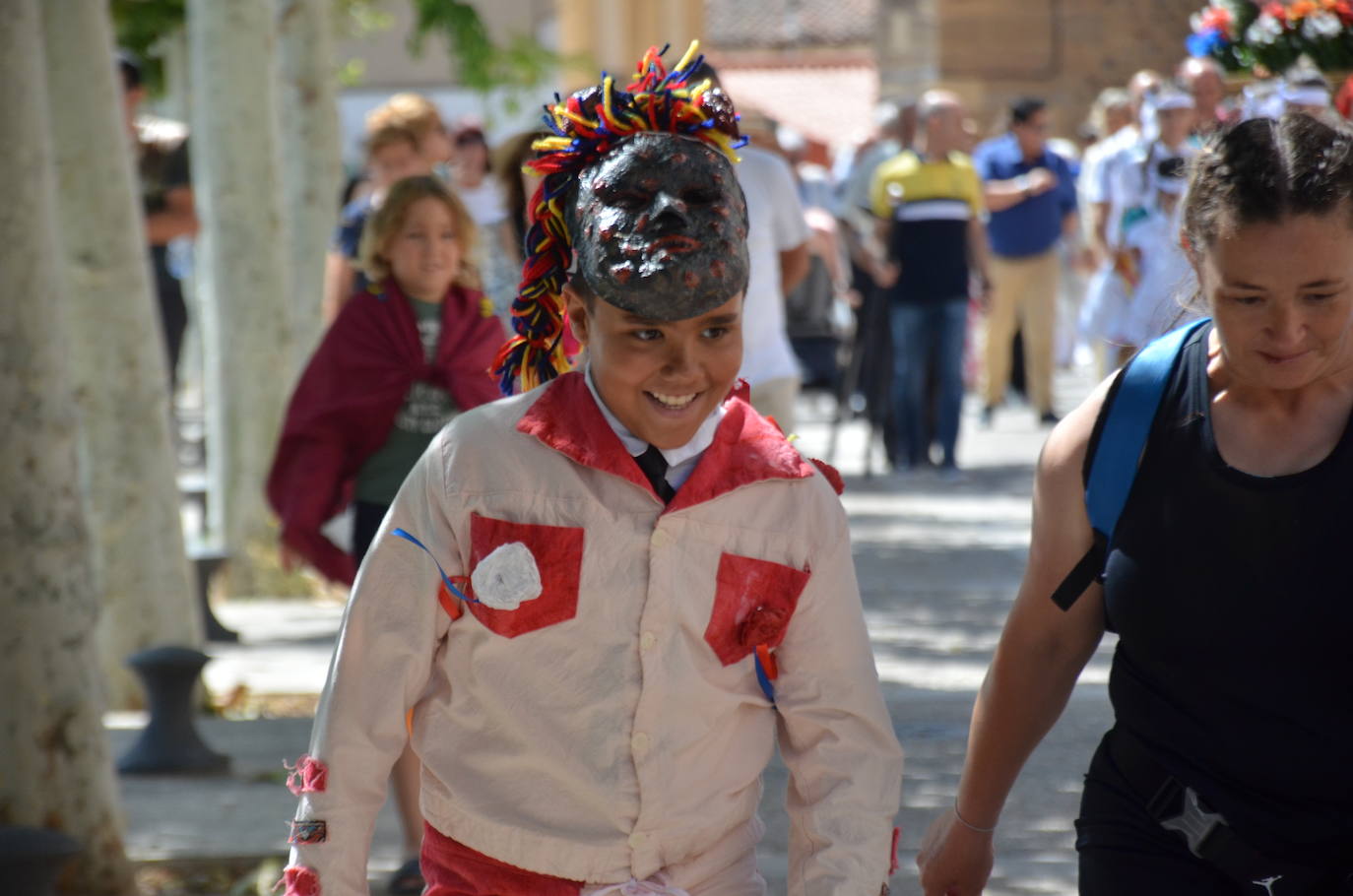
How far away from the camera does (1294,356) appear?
3.10m

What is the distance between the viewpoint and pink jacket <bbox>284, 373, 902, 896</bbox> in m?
3.05

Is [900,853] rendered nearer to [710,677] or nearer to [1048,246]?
[710,677]

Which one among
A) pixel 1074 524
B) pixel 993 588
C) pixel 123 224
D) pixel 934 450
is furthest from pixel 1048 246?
pixel 1074 524

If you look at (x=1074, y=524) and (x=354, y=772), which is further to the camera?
(x=1074, y=524)

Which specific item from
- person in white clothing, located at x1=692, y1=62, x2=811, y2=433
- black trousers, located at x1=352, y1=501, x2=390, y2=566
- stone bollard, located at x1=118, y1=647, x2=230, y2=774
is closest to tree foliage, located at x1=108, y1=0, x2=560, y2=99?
person in white clothing, located at x1=692, y1=62, x2=811, y2=433

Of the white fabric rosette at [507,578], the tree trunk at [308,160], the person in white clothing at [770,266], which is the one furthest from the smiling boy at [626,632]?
the tree trunk at [308,160]

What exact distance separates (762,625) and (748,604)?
4 centimetres

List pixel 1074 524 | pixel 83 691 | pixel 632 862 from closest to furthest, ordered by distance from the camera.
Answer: pixel 632 862 < pixel 1074 524 < pixel 83 691

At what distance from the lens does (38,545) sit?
5465mm

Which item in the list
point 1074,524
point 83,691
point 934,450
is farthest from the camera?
point 934,450

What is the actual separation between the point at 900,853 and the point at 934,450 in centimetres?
972

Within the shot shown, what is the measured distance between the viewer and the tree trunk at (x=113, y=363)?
24.3ft

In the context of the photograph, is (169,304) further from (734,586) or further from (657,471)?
(734,586)

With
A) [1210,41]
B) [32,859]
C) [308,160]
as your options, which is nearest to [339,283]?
[32,859]
